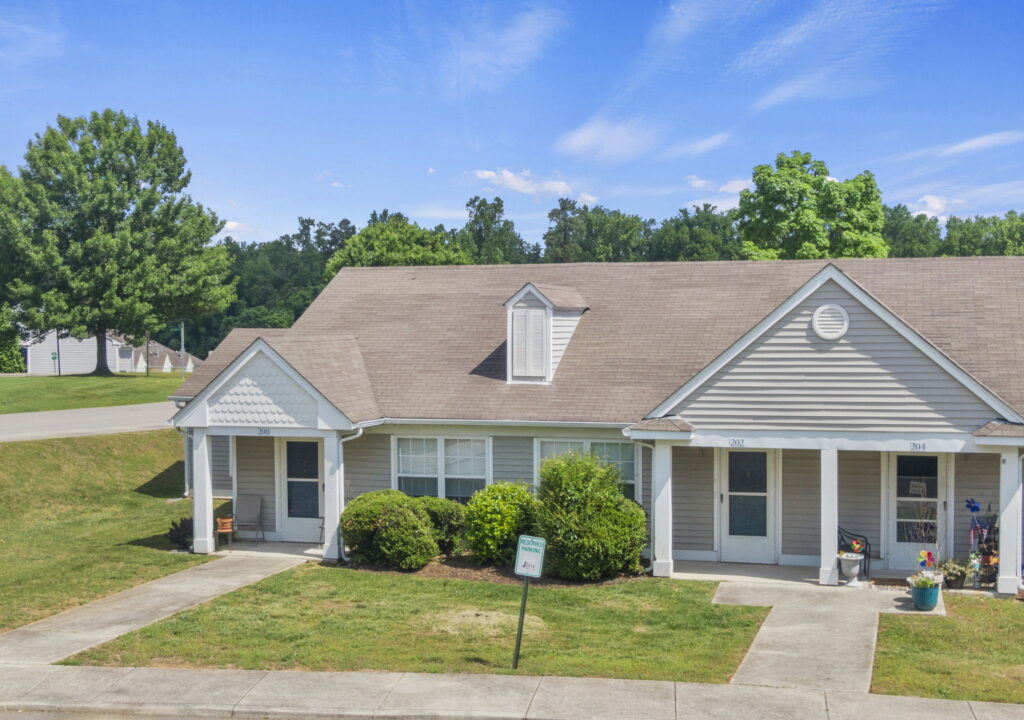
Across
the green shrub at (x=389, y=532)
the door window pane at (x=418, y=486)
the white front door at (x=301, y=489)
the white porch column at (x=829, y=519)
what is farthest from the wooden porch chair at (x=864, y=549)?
the white front door at (x=301, y=489)

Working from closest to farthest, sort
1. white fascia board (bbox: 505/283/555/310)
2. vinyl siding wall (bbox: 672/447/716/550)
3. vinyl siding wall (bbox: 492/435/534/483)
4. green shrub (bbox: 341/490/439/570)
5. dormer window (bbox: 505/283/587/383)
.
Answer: green shrub (bbox: 341/490/439/570) → vinyl siding wall (bbox: 672/447/716/550) → vinyl siding wall (bbox: 492/435/534/483) → dormer window (bbox: 505/283/587/383) → white fascia board (bbox: 505/283/555/310)

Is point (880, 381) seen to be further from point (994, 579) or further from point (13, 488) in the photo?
point (13, 488)

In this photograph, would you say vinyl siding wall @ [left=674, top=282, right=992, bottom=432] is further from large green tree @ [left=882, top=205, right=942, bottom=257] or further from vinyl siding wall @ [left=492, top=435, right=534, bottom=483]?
large green tree @ [left=882, top=205, right=942, bottom=257]

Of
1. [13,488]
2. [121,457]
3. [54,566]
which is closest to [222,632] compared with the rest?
[54,566]

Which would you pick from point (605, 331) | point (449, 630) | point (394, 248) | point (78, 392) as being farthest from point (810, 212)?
point (78, 392)

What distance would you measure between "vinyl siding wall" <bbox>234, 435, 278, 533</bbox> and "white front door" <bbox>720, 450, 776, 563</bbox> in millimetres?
9943

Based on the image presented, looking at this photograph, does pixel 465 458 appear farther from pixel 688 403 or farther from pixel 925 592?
pixel 925 592

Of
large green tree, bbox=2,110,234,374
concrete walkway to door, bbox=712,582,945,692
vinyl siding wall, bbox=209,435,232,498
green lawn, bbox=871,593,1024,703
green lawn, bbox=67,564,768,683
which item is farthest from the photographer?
large green tree, bbox=2,110,234,374

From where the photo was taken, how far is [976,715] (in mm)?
10656

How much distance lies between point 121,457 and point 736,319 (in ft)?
69.6

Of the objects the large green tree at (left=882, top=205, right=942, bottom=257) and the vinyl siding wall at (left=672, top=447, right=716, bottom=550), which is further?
the large green tree at (left=882, top=205, right=942, bottom=257)

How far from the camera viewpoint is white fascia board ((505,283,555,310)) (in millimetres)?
21547

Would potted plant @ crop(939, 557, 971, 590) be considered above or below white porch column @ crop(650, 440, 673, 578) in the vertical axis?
below

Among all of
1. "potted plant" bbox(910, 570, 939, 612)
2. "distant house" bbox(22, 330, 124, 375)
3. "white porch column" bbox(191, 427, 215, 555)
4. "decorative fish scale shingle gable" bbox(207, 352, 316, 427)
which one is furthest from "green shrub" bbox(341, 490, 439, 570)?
"distant house" bbox(22, 330, 124, 375)
